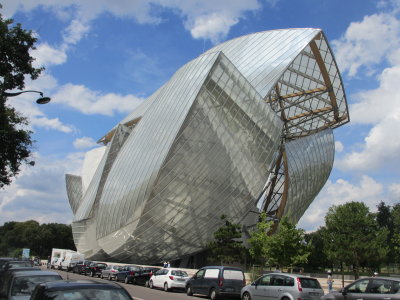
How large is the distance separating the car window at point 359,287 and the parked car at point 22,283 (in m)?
8.52

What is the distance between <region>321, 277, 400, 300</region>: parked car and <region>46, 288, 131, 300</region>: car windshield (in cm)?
834

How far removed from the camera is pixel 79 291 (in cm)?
619

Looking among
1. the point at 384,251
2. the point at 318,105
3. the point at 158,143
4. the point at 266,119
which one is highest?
the point at 318,105

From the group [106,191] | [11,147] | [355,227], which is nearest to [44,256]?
[106,191]

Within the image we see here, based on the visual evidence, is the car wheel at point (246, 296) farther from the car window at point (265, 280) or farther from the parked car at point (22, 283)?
the parked car at point (22, 283)

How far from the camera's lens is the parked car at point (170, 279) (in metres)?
25.3

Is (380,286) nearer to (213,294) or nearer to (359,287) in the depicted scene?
(359,287)

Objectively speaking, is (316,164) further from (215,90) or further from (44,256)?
(44,256)

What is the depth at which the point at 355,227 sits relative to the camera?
178 ft

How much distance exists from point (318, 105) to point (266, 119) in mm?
18000

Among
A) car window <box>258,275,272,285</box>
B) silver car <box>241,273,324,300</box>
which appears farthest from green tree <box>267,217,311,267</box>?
car window <box>258,275,272,285</box>

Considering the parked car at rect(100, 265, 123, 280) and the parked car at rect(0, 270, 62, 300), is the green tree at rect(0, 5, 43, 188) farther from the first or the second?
the parked car at rect(100, 265, 123, 280)

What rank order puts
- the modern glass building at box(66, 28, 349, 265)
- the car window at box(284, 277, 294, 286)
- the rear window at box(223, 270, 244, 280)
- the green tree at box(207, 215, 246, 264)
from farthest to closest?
the green tree at box(207, 215, 246, 264)
the modern glass building at box(66, 28, 349, 265)
the rear window at box(223, 270, 244, 280)
the car window at box(284, 277, 294, 286)

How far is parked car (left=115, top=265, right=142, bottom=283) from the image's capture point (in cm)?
3085
